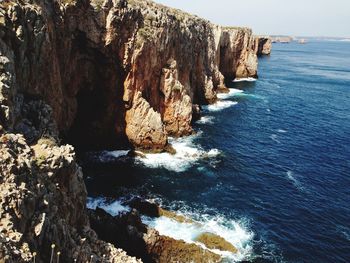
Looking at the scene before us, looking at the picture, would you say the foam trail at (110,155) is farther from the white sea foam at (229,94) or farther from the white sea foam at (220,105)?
the white sea foam at (229,94)

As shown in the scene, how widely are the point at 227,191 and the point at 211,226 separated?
10784 mm

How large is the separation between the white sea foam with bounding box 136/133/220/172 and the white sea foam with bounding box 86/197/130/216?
13508 mm

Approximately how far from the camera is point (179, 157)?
6744 cm

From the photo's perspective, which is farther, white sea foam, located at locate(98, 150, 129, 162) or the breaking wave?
white sea foam, located at locate(98, 150, 129, 162)

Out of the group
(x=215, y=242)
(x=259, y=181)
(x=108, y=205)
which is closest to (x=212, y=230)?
(x=215, y=242)

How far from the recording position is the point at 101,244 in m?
34.0

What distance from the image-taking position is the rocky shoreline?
1033 inches

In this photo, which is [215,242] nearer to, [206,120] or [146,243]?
[146,243]

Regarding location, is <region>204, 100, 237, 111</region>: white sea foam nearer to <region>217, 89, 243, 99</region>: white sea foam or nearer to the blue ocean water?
the blue ocean water

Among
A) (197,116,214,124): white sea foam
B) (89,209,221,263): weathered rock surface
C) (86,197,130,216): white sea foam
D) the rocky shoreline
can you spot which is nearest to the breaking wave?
the rocky shoreline

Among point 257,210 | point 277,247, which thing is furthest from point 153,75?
point 277,247

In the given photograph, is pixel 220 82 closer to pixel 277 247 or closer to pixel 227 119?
pixel 227 119

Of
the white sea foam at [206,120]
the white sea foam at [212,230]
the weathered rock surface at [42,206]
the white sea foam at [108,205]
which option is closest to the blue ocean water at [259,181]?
the white sea foam at [212,230]

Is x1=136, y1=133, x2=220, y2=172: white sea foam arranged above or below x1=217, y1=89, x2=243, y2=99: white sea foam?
below
